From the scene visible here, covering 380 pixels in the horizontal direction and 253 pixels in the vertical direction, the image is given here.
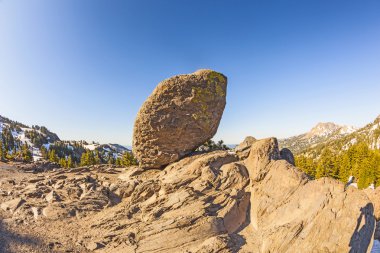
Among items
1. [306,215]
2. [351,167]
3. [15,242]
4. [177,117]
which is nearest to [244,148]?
[177,117]

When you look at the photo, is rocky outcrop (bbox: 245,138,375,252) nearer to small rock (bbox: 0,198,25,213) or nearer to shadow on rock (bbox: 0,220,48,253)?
shadow on rock (bbox: 0,220,48,253)

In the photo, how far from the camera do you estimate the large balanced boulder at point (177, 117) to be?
3156 centimetres

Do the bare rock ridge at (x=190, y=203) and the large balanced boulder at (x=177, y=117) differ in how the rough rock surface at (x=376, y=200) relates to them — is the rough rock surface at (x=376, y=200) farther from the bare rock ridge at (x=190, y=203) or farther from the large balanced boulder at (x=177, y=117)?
the large balanced boulder at (x=177, y=117)

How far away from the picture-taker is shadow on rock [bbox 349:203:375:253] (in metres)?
15.5

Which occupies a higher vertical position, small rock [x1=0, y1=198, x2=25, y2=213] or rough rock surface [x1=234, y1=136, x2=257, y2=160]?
rough rock surface [x1=234, y1=136, x2=257, y2=160]

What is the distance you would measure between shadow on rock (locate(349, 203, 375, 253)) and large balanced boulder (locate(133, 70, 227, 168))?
2128cm

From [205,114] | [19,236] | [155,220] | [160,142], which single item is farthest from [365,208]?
[19,236]

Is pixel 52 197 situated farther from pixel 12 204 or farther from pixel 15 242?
pixel 15 242

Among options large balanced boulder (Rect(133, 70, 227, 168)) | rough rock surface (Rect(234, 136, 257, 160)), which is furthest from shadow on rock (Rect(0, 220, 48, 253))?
rough rock surface (Rect(234, 136, 257, 160))

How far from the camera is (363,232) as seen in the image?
16.3 m

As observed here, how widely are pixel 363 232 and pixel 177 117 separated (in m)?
23.7

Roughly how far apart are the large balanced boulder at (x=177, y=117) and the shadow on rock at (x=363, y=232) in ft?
69.8

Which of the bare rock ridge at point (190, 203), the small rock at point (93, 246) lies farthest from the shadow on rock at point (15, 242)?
the small rock at point (93, 246)

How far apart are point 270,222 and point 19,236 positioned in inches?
962
